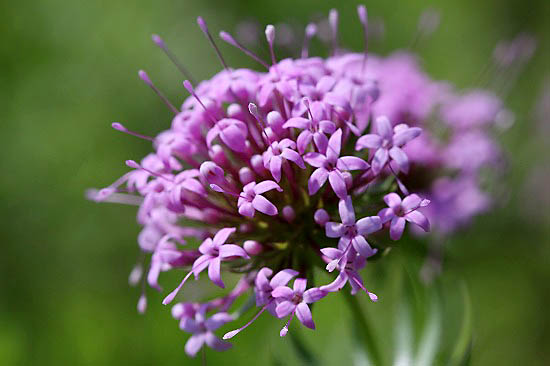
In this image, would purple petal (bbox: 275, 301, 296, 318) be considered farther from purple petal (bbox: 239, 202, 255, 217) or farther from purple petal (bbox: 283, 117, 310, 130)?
purple petal (bbox: 283, 117, 310, 130)

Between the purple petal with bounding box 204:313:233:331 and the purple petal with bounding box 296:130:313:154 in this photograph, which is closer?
the purple petal with bounding box 296:130:313:154

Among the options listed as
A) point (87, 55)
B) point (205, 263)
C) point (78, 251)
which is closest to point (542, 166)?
point (205, 263)

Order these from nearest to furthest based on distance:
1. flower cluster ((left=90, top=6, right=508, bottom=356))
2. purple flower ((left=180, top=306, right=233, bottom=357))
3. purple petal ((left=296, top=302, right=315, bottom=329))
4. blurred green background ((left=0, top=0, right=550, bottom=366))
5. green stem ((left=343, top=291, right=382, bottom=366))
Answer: purple petal ((left=296, top=302, right=315, bottom=329)) → flower cluster ((left=90, top=6, right=508, bottom=356)) → purple flower ((left=180, top=306, right=233, bottom=357)) → green stem ((left=343, top=291, right=382, bottom=366)) → blurred green background ((left=0, top=0, right=550, bottom=366))

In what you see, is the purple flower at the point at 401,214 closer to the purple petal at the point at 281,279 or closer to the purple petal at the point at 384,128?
the purple petal at the point at 384,128

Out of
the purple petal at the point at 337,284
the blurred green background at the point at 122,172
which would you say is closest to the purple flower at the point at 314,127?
the purple petal at the point at 337,284

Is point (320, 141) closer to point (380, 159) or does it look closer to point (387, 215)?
point (380, 159)

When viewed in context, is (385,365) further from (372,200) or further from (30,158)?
(30,158)

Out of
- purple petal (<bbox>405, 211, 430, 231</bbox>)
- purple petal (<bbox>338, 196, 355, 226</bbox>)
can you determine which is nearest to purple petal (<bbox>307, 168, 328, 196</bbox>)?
purple petal (<bbox>338, 196, 355, 226</bbox>)
